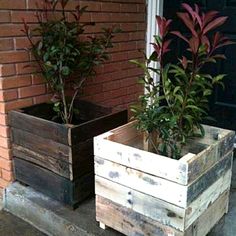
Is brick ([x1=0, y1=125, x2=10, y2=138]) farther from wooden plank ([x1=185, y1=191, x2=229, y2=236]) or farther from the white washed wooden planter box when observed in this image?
wooden plank ([x1=185, y1=191, x2=229, y2=236])

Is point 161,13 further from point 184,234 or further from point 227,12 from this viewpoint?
point 184,234

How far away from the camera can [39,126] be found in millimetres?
1800

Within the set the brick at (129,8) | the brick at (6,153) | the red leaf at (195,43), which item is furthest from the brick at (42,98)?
the red leaf at (195,43)

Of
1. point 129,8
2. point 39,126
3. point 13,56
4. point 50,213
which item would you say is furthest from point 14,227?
point 129,8

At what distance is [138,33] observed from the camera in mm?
2717

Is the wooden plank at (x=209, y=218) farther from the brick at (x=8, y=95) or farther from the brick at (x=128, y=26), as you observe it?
the brick at (x=128, y=26)

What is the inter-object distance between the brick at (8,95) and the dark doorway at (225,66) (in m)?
1.38

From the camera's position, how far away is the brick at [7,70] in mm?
1848

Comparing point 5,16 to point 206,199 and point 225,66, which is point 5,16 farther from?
point 225,66

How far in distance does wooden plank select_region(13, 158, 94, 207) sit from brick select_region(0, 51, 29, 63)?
0.57 meters

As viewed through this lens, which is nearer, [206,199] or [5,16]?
[206,199]

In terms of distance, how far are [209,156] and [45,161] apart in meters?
0.88

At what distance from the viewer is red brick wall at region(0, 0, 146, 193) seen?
6.10 feet

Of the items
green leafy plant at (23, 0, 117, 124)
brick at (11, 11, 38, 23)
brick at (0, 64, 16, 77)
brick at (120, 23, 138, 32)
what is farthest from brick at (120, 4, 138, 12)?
brick at (0, 64, 16, 77)
